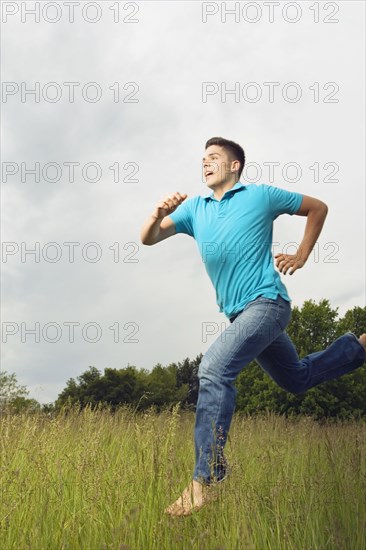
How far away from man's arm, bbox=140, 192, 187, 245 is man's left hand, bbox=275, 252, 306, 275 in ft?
2.65

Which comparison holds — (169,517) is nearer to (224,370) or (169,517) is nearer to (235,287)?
(224,370)

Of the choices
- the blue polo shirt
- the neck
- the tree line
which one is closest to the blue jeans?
the blue polo shirt

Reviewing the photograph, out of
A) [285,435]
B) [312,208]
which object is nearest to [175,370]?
[285,435]

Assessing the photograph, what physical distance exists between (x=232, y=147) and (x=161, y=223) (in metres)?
0.73

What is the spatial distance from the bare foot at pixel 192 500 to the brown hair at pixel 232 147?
2194 mm

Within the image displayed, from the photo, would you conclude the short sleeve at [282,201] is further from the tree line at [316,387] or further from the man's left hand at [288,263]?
the tree line at [316,387]

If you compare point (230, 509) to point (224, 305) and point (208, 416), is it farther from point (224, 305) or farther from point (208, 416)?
point (224, 305)

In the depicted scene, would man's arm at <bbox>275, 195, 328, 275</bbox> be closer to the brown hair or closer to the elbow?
the brown hair

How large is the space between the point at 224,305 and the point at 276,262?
483 mm

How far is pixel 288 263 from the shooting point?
431cm

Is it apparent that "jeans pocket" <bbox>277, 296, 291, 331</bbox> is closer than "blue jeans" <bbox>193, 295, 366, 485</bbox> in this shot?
No

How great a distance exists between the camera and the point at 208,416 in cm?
369

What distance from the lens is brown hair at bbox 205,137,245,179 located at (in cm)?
450

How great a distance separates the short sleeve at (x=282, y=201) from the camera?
437cm
